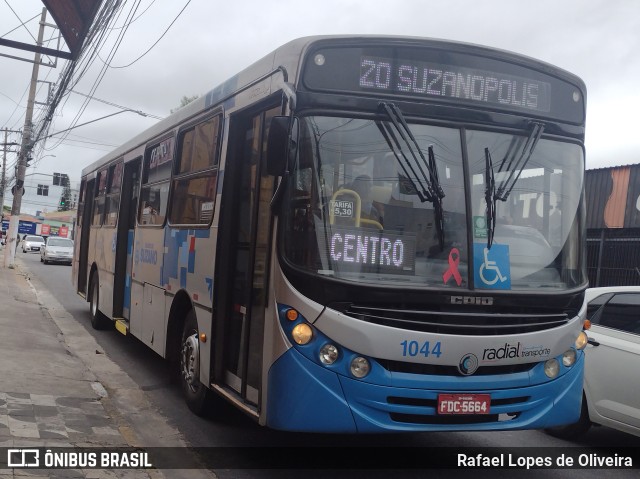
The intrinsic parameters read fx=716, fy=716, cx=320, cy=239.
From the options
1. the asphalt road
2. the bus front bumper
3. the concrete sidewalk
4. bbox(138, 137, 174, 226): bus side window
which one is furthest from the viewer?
bbox(138, 137, 174, 226): bus side window

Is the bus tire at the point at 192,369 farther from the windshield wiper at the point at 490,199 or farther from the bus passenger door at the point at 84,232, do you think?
the bus passenger door at the point at 84,232

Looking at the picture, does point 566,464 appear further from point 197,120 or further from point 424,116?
point 197,120

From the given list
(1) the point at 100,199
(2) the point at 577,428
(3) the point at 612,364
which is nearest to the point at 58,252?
(1) the point at 100,199

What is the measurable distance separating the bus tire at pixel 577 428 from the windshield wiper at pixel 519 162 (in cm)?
255

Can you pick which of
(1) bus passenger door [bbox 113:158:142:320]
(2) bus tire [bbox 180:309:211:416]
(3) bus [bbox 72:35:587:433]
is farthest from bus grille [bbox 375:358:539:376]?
(1) bus passenger door [bbox 113:158:142:320]

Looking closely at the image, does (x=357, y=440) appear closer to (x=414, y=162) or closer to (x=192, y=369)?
(x=192, y=369)

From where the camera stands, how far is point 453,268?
4949mm

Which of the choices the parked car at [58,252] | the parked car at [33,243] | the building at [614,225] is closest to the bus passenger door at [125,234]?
the building at [614,225]

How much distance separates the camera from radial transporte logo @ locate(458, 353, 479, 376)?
4848 millimetres

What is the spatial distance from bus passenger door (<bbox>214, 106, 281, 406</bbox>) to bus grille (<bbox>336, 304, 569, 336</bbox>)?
0.86 m

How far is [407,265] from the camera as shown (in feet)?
16.0

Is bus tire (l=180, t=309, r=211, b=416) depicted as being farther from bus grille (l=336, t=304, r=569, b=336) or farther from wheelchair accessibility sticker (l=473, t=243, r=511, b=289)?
wheelchair accessibility sticker (l=473, t=243, r=511, b=289)

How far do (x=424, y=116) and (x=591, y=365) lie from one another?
121 inches

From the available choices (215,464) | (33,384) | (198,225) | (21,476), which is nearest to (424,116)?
(198,225)
